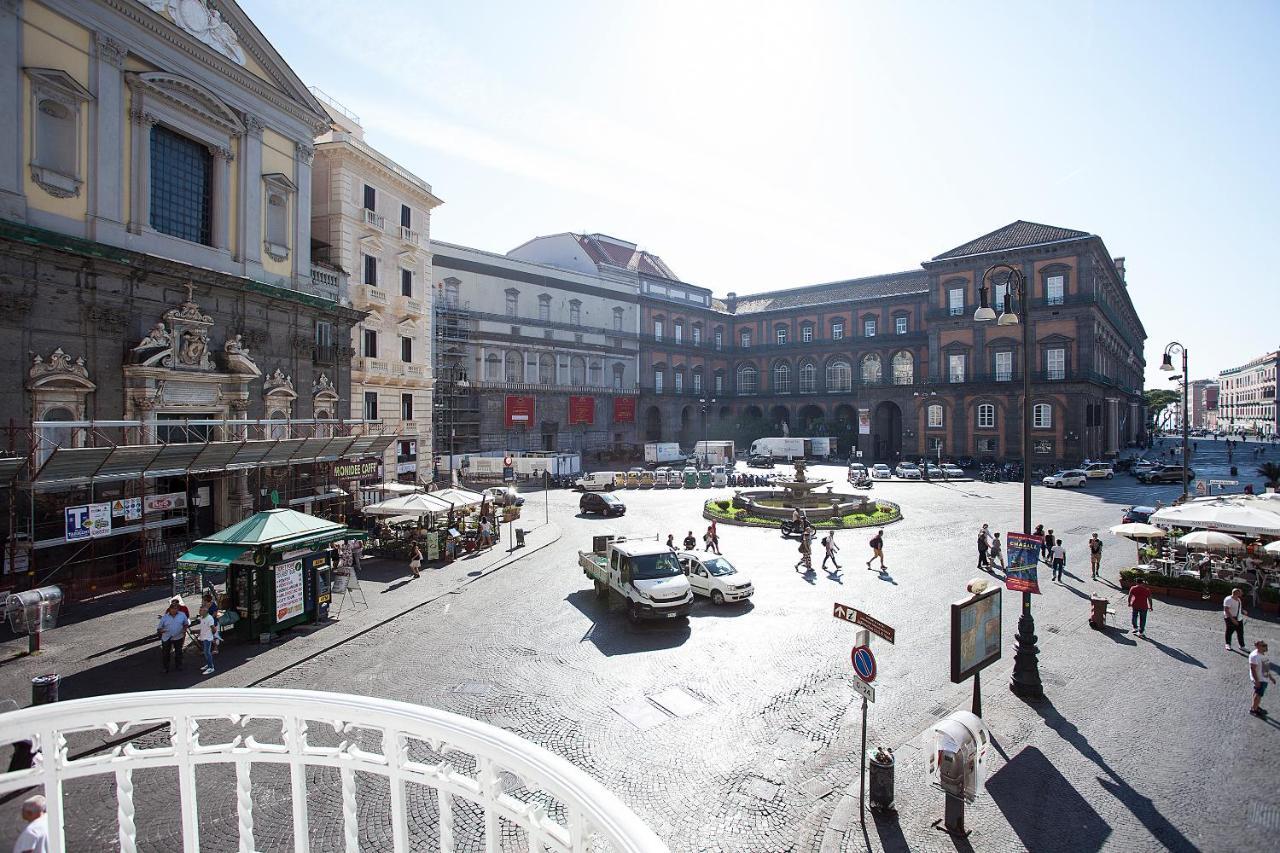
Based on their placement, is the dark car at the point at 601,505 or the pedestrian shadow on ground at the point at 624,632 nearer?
the pedestrian shadow on ground at the point at 624,632

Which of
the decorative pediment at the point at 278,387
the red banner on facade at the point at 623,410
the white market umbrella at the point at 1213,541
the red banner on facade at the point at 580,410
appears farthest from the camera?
the red banner on facade at the point at 623,410

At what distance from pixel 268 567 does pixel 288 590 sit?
794 mm

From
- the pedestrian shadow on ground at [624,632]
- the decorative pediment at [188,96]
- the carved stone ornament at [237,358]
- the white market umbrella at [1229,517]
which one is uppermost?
the decorative pediment at [188,96]

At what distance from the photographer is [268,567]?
14.1 metres

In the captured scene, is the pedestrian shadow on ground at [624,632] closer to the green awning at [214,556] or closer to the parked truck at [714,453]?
the green awning at [214,556]

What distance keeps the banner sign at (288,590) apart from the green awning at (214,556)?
87 centimetres

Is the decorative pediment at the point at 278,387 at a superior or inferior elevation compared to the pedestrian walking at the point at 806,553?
superior

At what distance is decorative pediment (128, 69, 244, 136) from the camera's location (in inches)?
767

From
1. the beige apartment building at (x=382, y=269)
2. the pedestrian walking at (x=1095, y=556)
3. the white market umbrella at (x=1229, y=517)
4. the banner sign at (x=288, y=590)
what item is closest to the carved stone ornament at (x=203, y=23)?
the beige apartment building at (x=382, y=269)

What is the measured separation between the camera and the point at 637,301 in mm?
67438

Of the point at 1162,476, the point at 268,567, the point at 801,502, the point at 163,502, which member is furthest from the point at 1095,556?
the point at 1162,476

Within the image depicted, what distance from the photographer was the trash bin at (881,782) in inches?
316

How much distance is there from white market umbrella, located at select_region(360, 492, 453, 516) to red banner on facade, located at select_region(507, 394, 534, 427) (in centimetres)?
3105

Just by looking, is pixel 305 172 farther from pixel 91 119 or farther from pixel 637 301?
pixel 637 301
